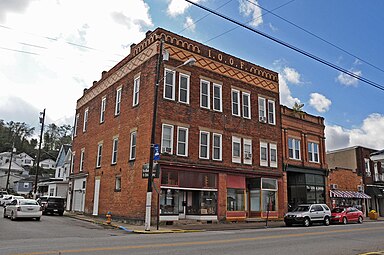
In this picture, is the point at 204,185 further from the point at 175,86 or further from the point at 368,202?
the point at 368,202

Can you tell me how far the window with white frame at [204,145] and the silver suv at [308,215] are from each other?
7281mm

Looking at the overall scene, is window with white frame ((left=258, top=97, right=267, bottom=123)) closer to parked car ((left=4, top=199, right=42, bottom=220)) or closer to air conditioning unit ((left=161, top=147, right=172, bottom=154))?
air conditioning unit ((left=161, top=147, right=172, bottom=154))

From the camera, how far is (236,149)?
1057 inches

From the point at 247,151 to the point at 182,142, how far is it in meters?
6.49

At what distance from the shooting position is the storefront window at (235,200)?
25.5 m

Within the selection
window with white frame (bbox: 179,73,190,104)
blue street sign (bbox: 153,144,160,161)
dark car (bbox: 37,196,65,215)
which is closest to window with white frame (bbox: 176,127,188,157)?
window with white frame (bbox: 179,73,190,104)

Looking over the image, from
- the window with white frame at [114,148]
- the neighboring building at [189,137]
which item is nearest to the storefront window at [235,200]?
the neighboring building at [189,137]

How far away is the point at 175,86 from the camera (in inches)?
943

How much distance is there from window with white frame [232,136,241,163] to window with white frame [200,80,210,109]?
354 cm

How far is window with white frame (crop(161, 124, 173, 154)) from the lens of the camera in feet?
74.1

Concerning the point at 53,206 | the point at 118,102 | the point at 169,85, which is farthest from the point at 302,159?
the point at 53,206

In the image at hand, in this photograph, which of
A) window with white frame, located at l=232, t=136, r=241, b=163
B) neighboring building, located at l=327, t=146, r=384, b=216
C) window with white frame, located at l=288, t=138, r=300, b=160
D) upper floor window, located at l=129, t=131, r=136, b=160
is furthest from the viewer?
neighboring building, located at l=327, t=146, r=384, b=216

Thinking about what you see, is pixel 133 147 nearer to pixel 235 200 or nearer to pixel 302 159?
pixel 235 200

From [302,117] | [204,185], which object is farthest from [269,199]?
[302,117]
